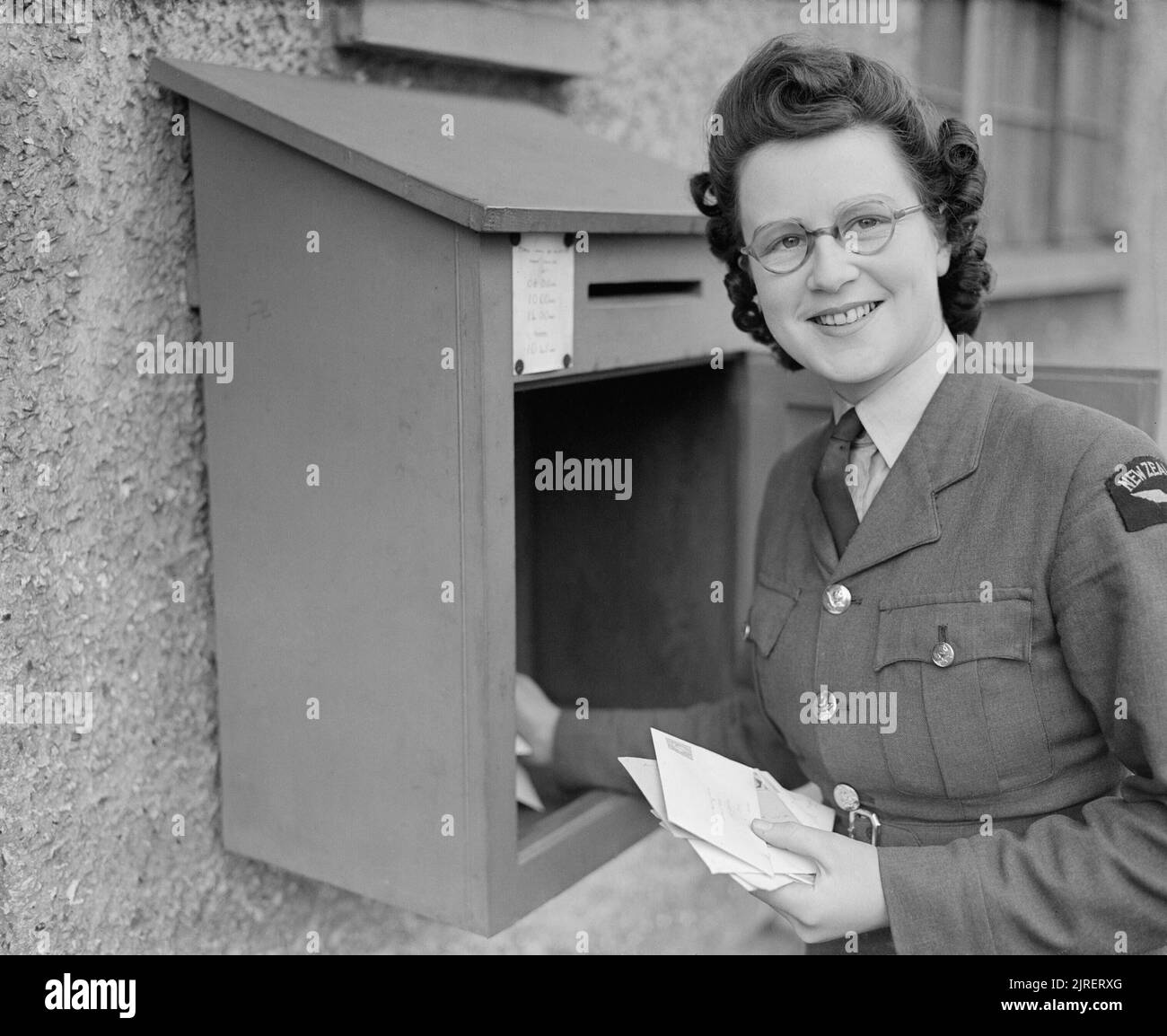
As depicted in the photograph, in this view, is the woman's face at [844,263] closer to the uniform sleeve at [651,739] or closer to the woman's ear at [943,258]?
the woman's ear at [943,258]

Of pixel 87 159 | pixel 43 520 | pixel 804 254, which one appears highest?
pixel 87 159

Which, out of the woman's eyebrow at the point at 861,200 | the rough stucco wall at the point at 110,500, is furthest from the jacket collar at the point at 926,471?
the rough stucco wall at the point at 110,500

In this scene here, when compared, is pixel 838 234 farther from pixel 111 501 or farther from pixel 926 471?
pixel 111 501

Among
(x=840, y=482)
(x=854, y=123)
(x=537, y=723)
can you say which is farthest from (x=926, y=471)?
(x=537, y=723)

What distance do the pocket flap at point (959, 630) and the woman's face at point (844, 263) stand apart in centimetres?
26

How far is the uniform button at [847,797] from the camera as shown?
4.66ft

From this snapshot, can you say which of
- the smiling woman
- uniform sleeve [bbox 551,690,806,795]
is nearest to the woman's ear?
the smiling woman

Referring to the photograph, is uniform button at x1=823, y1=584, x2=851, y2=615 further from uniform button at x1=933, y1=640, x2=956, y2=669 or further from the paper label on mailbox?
the paper label on mailbox

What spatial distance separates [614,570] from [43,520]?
3.20 ft

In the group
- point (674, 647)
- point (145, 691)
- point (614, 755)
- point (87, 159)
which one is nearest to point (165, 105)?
point (87, 159)

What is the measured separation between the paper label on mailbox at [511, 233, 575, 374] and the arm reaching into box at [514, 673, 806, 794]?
53 cm
